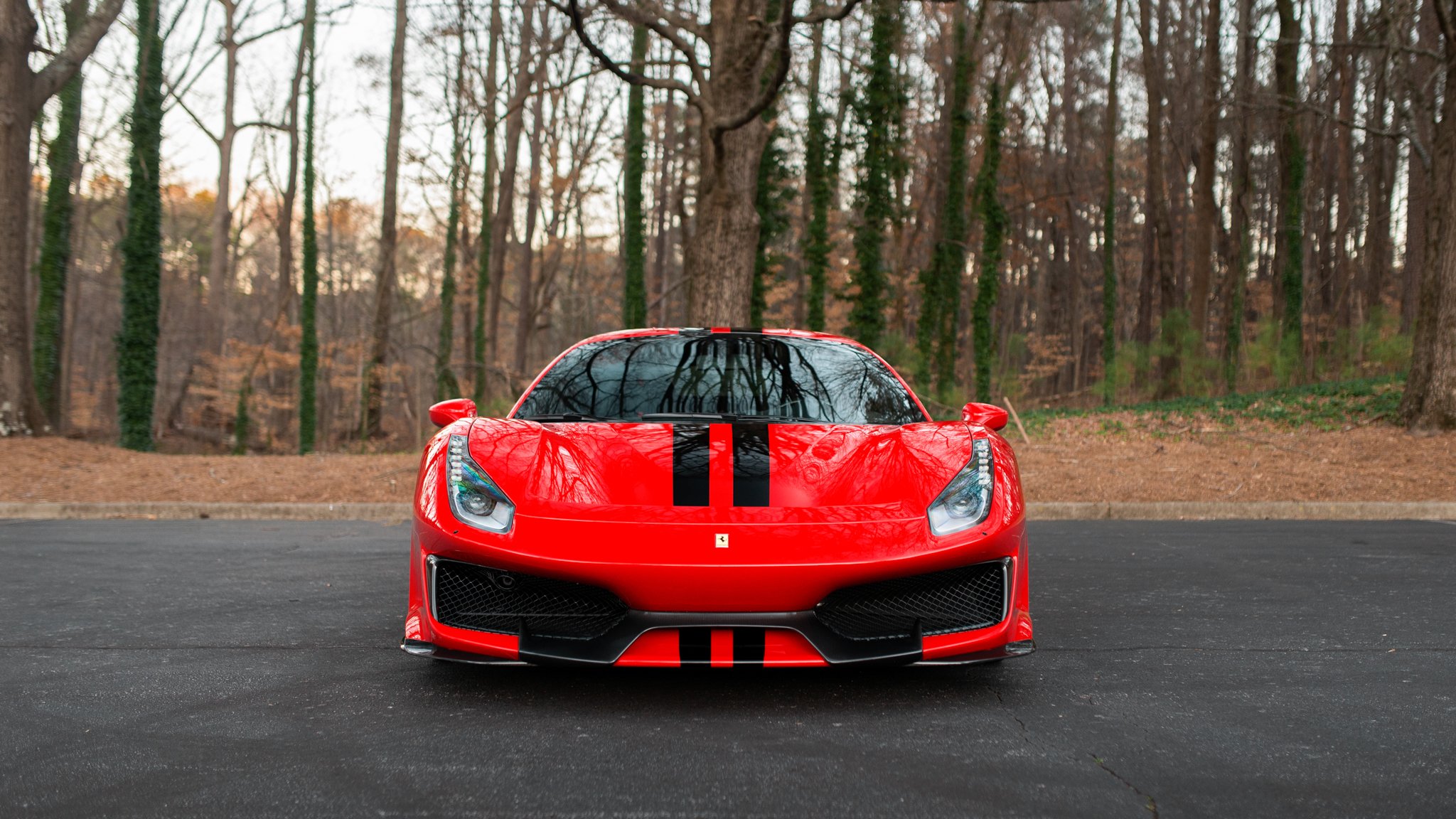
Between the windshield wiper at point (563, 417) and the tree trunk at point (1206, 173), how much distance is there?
20.4m

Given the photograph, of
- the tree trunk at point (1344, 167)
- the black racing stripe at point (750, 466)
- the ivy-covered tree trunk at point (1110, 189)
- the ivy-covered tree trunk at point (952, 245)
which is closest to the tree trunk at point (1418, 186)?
the tree trunk at point (1344, 167)

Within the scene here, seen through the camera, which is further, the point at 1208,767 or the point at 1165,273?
the point at 1165,273

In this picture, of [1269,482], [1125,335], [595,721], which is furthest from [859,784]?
[1125,335]

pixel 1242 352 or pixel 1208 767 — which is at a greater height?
pixel 1242 352

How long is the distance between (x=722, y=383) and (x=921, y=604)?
59.9 inches

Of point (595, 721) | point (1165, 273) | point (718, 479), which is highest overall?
point (1165, 273)

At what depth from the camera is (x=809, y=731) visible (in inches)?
120

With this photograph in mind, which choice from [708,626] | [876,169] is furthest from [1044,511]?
[876,169]

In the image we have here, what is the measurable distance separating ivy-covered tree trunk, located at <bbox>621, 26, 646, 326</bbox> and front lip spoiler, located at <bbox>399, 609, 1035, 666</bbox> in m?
20.5

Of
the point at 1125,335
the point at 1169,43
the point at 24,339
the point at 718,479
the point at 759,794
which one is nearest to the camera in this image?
the point at 759,794

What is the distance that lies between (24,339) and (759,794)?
14.3 metres

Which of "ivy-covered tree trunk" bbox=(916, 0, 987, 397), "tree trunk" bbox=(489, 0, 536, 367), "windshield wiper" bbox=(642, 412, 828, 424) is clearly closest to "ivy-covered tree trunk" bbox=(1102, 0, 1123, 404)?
"ivy-covered tree trunk" bbox=(916, 0, 987, 397)

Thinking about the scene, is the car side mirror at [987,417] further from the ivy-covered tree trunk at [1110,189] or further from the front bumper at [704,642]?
the ivy-covered tree trunk at [1110,189]

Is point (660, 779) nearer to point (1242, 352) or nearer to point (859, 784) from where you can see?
point (859, 784)
